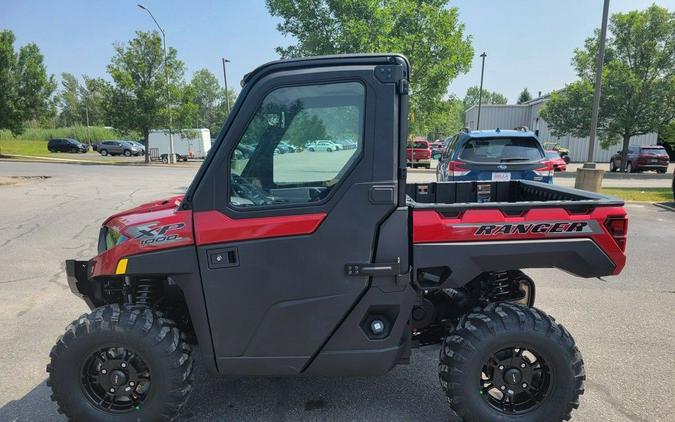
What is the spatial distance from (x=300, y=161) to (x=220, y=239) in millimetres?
636

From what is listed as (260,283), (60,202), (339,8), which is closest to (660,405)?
(260,283)

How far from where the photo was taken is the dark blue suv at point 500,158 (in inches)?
297

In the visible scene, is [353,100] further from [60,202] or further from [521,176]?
[60,202]

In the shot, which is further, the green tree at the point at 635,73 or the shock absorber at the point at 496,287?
the green tree at the point at 635,73

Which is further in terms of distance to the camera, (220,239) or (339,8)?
(339,8)

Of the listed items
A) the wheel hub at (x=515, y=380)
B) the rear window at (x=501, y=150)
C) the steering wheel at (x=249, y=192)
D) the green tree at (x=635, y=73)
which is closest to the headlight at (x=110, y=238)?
the steering wheel at (x=249, y=192)

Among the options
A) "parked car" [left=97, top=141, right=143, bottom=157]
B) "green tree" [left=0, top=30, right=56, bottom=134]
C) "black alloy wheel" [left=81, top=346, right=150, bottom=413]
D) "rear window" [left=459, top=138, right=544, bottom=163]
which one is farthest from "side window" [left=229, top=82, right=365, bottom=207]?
"parked car" [left=97, top=141, right=143, bottom=157]

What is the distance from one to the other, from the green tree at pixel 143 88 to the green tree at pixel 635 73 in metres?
26.6

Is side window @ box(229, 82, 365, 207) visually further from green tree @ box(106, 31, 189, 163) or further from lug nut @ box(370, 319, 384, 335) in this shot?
green tree @ box(106, 31, 189, 163)

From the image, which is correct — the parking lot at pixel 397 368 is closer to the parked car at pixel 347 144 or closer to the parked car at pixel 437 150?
the parked car at pixel 347 144

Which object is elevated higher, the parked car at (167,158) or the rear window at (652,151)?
the rear window at (652,151)

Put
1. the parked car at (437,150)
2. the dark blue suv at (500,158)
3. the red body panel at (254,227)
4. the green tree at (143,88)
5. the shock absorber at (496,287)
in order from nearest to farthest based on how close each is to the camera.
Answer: the red body panel at (254,227) < the shock absorber at (496,287) < the dark blue suv at (500,158) < the parked car at (437,150) < the green tree at (143,88)

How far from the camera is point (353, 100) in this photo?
2441 mm

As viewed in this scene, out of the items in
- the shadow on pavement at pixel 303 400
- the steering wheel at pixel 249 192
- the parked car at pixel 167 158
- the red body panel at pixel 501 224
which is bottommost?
the shadow on pavement at pixel 303 400
